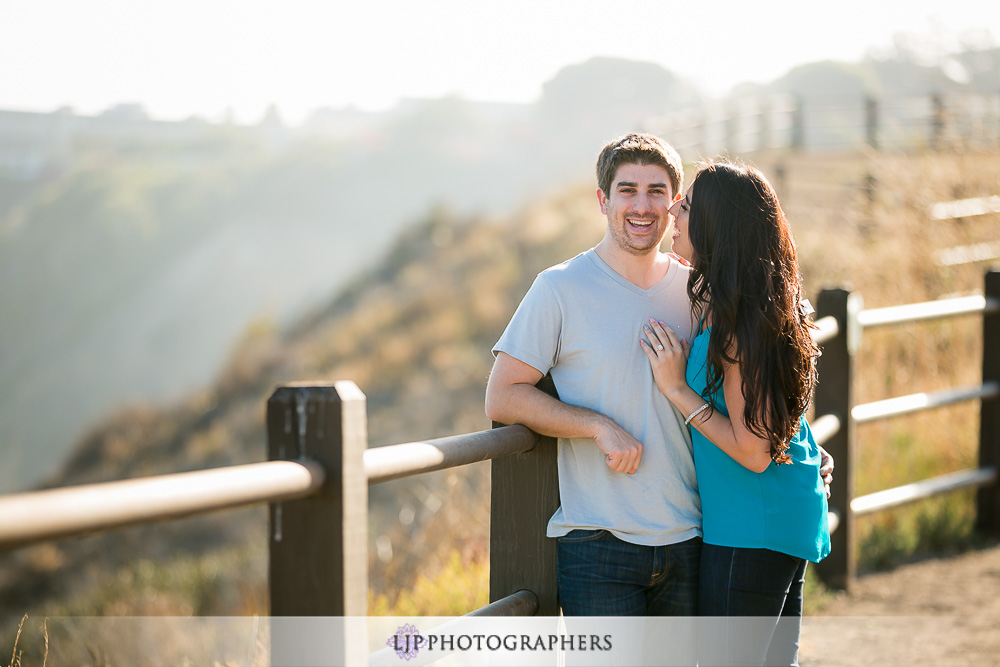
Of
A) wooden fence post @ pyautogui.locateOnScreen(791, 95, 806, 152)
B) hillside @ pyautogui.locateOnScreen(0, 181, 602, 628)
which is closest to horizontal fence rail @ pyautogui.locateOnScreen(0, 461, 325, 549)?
hillside @ pyautogui.locateOnScreen(0, 181, 602, 628)

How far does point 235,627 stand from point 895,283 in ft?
23.7

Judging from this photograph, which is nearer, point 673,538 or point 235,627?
point 673,538

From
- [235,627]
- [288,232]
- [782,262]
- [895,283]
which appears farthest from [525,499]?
[288,232]

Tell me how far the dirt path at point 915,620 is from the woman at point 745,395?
1834 millimetres

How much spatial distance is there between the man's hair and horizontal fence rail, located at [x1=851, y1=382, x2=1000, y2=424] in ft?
8.18

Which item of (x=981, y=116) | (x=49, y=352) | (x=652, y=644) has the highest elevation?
(x=981, y=116)

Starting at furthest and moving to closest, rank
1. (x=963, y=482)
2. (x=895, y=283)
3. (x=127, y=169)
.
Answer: (x=127, y=169) → (x=895, y=283) → (x=963, y=482)

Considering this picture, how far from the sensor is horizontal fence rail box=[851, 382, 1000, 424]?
4.55 meters

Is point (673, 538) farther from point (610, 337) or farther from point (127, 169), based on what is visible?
point (127, 169)

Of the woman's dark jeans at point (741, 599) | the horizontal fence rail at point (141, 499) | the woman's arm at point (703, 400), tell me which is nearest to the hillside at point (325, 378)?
the woman's dark jeans at point (741, 599)

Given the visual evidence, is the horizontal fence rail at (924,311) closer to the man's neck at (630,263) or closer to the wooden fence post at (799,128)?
the man's neck at (630,263)

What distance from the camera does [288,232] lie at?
76.2 meters

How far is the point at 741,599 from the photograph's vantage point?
2.25 metres

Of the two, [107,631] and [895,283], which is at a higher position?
[895,283]
